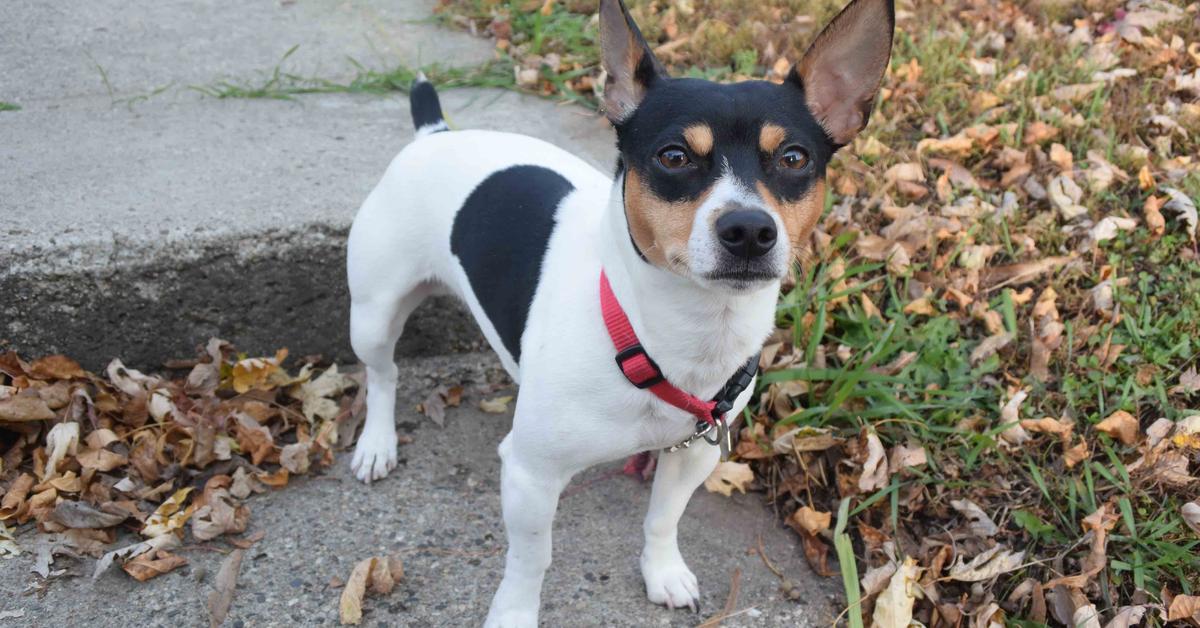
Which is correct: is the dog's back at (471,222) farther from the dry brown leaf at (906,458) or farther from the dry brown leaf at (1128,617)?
the dry brown leaf at (1128,617)

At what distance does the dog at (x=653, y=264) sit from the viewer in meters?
2.11

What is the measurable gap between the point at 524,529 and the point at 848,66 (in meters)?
Result: 1.44

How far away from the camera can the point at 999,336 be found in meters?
3.40

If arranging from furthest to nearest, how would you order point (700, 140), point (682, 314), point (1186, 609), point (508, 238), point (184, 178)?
point (184, 178), point (508, 238), point (1186, 609), point (682, 314), point (700, 140)

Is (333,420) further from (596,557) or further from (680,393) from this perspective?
(680,393)

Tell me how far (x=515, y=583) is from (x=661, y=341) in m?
0.87

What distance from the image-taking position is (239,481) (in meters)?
3.15

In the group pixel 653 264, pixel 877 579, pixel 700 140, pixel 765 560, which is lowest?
pixel 765 560

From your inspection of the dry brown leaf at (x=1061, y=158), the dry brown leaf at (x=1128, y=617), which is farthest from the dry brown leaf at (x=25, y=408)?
the dry brown leaf at (x=1061, y=158)

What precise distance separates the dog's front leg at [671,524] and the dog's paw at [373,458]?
97 centimetres

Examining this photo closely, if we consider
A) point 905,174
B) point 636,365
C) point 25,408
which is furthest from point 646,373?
point 905,174

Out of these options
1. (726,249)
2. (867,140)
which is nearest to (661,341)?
(726,249)

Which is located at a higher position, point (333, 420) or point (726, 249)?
point (726, 249)

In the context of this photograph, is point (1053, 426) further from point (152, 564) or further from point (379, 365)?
point (152, 564)
